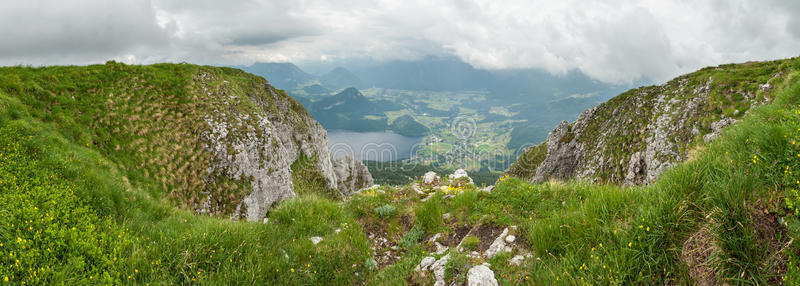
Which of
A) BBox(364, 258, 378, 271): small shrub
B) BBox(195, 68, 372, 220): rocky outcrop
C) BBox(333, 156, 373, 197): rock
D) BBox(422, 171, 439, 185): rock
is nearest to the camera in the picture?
BBox(364, 258, 378, 271): small shrub

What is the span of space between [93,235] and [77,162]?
311 inches

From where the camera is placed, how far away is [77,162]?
434 inches

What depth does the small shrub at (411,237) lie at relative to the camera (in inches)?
313

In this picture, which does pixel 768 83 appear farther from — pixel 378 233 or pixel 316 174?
pixel 316 174

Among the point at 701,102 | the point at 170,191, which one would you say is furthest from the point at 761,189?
the point at 701,102

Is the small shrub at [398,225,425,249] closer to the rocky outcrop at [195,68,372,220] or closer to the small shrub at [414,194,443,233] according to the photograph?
the small shrub at [414,194,443,233]

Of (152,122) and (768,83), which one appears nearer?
(152,122)

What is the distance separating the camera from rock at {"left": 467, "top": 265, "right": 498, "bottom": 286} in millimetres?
5203

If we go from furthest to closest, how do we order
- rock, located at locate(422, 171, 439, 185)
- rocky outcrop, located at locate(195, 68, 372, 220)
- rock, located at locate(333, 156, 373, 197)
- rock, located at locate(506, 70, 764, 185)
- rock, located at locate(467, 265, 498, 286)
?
rock, located at locate(333, 156, 373, 197)
rock, located at locate(506, 70, 764, 185)
rocky outcrop, located at locate(195, 68, 372, 220)
rock, located at locate(422, 171, 439, 185)
rock, located at locate(467, 265, 498, 286)

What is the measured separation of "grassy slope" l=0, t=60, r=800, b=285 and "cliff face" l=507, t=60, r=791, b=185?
17.6 m

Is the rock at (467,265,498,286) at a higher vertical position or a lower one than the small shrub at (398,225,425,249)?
higher

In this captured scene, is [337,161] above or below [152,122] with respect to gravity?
below

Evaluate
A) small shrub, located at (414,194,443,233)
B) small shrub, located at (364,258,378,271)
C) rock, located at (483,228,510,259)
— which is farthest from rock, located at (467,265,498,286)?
small shrub, located at (414,194,443,233)

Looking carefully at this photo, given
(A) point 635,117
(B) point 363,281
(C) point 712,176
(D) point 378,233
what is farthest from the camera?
(A) point 635,117
